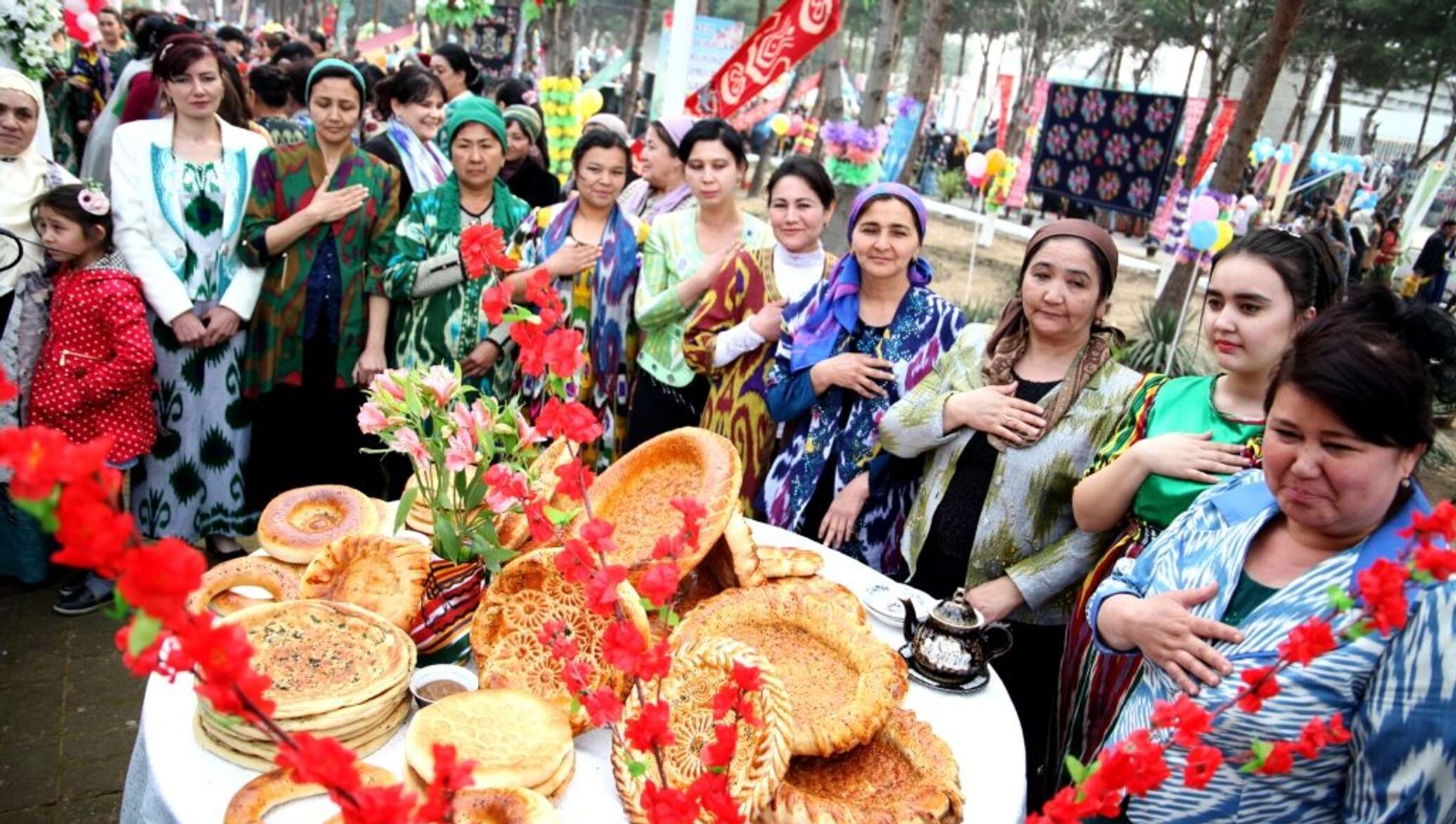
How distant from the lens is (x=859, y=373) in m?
2.62

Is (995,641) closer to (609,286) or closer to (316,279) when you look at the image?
(609,286)

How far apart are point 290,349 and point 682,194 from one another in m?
1.88

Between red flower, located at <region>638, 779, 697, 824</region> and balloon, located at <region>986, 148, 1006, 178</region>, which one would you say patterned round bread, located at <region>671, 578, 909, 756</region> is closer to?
red flower, located at <region>638, 779, 697, 824</region>

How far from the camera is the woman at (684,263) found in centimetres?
342

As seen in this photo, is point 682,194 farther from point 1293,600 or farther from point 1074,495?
point 1293,600

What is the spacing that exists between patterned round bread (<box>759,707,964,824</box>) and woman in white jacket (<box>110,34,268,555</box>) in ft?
9.61

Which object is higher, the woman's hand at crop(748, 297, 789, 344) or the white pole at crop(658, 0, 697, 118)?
the white pole at crop(658, 0, 697, 118)

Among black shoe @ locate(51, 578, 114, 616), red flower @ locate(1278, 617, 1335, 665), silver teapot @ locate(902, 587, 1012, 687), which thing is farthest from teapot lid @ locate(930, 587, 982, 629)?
black shoe @ locate(51, 578, 114, 616)

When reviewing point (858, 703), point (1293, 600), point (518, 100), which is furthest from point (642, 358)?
point (518, 100)

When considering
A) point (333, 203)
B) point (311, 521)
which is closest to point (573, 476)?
point (311, 521)

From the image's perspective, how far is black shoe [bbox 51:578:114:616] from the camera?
3.26 m

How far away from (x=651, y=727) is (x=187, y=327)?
10.2 feet

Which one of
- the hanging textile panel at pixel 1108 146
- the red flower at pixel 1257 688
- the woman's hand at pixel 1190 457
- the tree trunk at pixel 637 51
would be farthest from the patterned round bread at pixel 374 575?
the tree trunk at pixel 637 51

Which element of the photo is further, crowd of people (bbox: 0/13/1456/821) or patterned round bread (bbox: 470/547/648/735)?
patterned round bread (bbox: 470/547/648/735)
